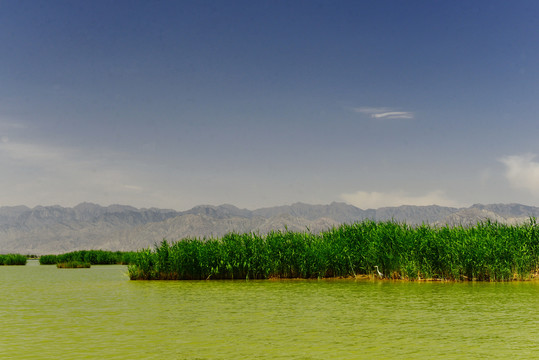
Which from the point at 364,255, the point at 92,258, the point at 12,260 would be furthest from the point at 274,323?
the point at 12,260

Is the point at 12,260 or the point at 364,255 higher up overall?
the point at 364,255

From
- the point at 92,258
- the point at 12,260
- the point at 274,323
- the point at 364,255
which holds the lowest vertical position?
the point at 274,323

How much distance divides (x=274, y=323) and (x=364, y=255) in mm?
14881

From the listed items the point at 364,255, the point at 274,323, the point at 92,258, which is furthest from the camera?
the point at 92,258

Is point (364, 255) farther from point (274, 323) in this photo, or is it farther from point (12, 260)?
point (12, 260)

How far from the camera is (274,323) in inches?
521

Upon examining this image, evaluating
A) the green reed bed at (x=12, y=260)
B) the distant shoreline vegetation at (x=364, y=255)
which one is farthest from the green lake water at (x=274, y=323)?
the green reed bed at (x=12, y=260)

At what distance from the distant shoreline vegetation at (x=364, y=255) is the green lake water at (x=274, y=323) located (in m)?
3.72

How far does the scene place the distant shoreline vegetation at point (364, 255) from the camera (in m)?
25.4

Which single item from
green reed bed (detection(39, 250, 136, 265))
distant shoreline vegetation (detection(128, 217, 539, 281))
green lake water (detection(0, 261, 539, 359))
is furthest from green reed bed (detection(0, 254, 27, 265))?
green lake water (detection(0, 261, 539, 359))

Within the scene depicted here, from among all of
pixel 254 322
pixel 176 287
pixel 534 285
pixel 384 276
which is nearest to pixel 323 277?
pixel 384 276

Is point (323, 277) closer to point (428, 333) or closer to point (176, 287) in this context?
point (176, 287)

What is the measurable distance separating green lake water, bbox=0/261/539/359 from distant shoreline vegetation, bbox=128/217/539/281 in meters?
3.72

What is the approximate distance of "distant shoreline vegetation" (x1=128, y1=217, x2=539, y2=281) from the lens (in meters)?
25.4
